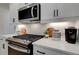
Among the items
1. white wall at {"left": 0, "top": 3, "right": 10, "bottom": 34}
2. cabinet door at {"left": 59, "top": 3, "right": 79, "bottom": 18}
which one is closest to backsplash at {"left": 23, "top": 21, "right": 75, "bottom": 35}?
cabinet door at {"left": 59, "top": 3, "right": 79, "bottom": 18}

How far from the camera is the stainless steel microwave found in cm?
168

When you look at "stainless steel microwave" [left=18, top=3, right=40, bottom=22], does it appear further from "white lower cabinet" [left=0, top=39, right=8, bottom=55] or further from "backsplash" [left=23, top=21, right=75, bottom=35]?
"white lower cabinet" [left=0, top=39, right=8, bottom=55]

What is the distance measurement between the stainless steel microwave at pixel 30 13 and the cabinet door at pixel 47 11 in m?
0.09

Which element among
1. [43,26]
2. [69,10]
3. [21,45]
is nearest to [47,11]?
[43,26]

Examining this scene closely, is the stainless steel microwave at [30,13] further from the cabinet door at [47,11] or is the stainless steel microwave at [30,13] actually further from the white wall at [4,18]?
the white wall at [4,18]

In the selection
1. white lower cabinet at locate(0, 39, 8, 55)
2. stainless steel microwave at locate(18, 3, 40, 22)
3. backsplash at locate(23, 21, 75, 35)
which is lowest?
white lower cabinet at locate(0, 39, 8, 55)

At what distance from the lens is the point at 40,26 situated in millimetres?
1893

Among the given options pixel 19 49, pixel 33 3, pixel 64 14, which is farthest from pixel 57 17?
pixel 19 49

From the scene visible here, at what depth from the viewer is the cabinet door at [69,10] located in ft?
4.27

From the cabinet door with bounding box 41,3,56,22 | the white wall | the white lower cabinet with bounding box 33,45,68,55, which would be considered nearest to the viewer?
the white lower cabinet with bounding box 33,45,68,55

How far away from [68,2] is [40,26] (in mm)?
660

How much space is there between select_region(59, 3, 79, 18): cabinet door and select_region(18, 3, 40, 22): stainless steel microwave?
40 centimetres

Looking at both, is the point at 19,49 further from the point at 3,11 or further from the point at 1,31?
the point at 3,11

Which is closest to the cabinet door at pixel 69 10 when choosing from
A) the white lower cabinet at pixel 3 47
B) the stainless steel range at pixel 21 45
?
the stainless steel range at pixel 21 45
